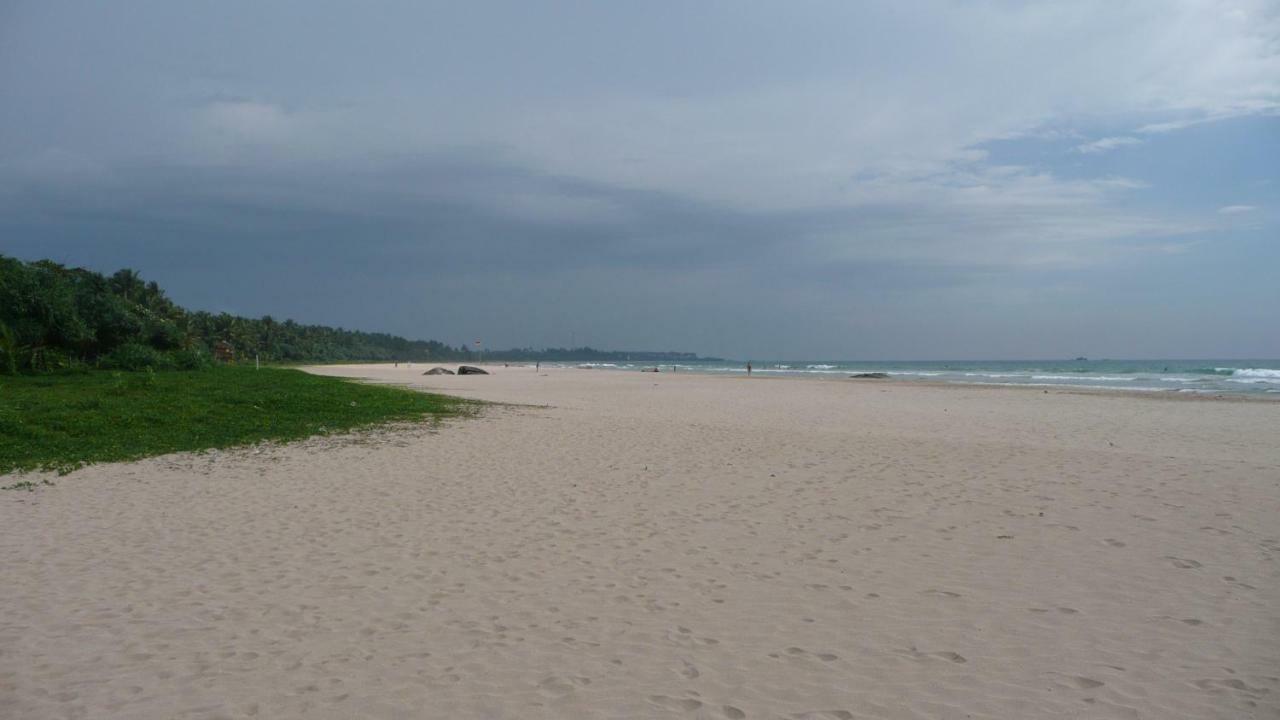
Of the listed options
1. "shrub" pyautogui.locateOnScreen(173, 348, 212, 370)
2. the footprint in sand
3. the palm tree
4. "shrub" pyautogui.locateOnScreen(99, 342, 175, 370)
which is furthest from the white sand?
the palm tree

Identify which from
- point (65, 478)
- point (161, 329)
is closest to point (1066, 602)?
point (65, 478)

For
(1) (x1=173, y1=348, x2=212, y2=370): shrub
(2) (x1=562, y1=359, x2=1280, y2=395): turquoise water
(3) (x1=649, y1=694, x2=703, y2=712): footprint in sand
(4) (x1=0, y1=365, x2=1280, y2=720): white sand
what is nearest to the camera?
(3) (x1=649, y1=694, x2=703, y2=712): footprint in sand

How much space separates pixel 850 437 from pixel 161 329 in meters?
36.4

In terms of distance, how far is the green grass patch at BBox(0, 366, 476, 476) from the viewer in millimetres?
12727

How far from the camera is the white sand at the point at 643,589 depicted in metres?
4.29

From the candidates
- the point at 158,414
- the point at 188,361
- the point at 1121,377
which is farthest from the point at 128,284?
the point at 1121,377

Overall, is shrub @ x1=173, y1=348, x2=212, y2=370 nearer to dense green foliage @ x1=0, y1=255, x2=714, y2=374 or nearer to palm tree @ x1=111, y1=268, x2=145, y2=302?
dense green foliage @ x1=0, y1=255, x2=714, y2=374

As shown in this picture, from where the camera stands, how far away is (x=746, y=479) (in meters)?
11.1

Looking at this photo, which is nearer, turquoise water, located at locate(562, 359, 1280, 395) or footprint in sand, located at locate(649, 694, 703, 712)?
footprint in sand, located at locate(649, 694, 703, 712)

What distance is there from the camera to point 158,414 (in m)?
16.3

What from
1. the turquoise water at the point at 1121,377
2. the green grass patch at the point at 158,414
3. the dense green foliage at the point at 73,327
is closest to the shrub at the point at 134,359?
the dense green foliage at the point at 73,327

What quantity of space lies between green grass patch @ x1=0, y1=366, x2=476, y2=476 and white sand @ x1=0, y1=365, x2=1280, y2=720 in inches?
64.4

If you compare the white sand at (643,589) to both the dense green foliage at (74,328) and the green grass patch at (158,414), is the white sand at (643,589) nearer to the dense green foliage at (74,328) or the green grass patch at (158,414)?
the green grass patch at (158,414)

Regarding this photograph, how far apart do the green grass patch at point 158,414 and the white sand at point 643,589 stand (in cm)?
164
